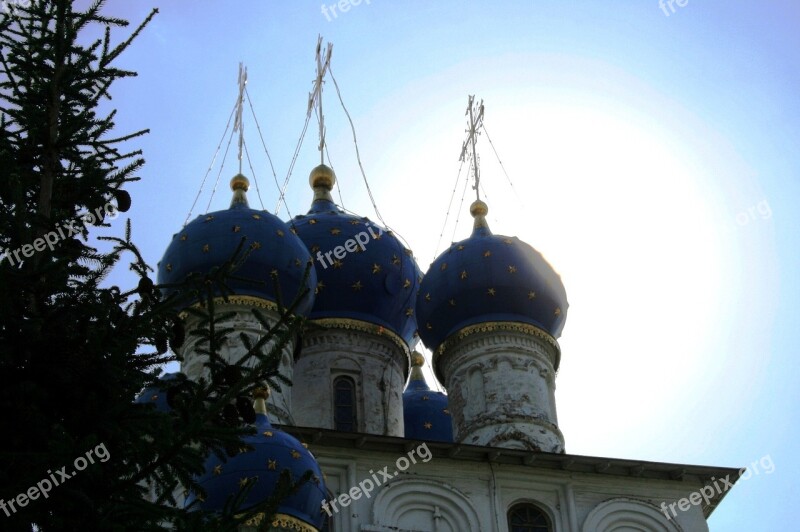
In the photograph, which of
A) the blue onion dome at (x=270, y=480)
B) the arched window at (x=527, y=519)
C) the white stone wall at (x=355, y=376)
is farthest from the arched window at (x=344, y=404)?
the blue onion dome at (x=270, y=480)

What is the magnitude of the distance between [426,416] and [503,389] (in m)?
3.05

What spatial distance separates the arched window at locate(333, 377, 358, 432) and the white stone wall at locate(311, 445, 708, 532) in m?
2.89

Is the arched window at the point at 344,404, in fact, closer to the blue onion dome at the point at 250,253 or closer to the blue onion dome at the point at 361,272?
the blue onion dome at the point at 361,272

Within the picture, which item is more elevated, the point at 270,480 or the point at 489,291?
the point at 489,291

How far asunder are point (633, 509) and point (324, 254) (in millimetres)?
6384

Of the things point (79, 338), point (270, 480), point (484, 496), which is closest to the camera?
point (79, 338)

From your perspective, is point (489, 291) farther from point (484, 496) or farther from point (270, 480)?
point (270, 480)

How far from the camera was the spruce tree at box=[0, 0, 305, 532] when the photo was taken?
18.0ft

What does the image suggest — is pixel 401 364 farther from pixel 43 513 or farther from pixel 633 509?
pixel 43 513

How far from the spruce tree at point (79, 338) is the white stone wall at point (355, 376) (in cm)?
1134

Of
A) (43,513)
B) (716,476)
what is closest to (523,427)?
(716,476)

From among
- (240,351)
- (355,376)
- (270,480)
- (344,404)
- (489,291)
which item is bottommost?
(270,480)

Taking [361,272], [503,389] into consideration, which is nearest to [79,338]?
[503,389]

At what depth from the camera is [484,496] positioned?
1529cm
